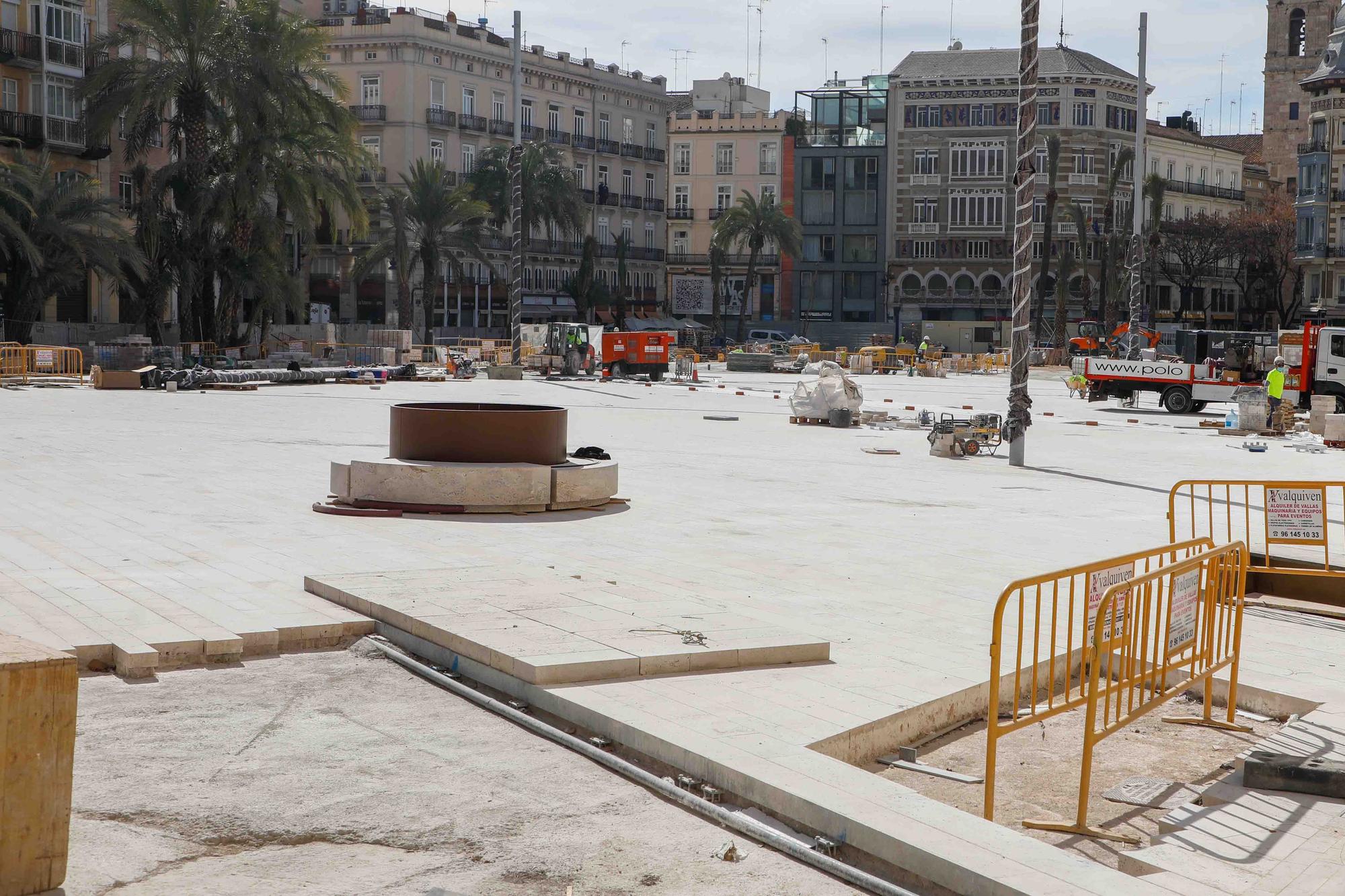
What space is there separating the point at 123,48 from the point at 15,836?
194 feet

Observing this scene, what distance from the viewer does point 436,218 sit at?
6031 centimetres

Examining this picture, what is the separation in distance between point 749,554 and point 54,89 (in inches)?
1836

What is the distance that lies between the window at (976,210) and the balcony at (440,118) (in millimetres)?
30422

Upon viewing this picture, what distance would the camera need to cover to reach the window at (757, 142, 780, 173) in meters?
93.8

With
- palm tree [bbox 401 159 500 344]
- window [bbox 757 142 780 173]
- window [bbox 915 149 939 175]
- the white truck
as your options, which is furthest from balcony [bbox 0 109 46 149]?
window [bbox 915 149 939 175]

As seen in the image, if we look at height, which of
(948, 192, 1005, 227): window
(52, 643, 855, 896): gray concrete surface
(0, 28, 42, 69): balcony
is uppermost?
(0, 28, 42, 69): balcony

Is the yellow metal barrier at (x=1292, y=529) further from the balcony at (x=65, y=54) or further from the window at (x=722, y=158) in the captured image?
the window at (x=722, y=158)

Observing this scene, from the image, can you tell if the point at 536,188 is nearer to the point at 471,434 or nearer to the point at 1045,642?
the point at 471,434

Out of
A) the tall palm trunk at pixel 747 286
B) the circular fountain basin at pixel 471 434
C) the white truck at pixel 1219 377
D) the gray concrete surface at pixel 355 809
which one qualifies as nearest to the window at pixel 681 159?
the tall palm trunk at pixel 747 286

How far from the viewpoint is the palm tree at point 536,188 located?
69.1 meters

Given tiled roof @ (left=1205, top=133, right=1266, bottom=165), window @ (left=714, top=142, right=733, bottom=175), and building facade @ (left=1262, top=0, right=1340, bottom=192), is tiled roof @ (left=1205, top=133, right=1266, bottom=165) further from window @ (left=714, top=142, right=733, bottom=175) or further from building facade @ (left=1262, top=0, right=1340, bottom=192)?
window @ (left=714, top=142, right=733, bottom=175)

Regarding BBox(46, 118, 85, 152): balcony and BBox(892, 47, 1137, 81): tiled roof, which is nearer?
BBox(46, 118, 85, 152): balcony

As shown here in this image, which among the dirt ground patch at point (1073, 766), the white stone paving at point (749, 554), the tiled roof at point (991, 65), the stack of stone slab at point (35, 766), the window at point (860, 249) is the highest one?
the tiled roof at point (991, 65)

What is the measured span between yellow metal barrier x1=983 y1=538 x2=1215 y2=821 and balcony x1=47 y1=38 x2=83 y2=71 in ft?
157
